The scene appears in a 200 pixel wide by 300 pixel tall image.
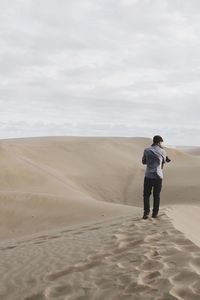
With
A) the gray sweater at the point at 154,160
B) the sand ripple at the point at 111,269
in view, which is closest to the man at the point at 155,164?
the gray sweater at the point at 154,160

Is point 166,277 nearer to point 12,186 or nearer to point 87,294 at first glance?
point 87,294

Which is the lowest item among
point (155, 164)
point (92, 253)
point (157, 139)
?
point (92, 253)

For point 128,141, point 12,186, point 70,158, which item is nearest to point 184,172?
point 70,158

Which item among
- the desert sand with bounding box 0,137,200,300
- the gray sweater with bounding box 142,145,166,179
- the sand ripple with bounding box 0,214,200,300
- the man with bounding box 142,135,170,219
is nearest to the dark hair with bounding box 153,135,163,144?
the man with bounding box 142,135,170,219

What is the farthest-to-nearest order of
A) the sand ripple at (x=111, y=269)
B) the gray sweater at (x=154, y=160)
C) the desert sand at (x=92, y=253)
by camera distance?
the gray sweater at (x=154, y=160) < the desert sand at (x=92, y=253) < the sand ripple at (x=111, y=269)

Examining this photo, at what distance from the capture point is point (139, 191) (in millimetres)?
26922

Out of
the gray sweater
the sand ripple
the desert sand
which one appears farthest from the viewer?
the gray sweater

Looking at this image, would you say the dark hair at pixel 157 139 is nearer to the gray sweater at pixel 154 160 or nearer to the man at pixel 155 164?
the man at pixel 155 164

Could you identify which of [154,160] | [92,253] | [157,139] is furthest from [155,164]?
[92,253]

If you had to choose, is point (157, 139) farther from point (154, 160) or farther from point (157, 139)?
point (154, 160)

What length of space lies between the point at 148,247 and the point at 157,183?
315 cm

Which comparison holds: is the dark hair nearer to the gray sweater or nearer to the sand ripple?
the gray sweater

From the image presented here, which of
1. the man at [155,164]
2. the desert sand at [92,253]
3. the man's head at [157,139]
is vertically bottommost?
the desert sand at [92,253]

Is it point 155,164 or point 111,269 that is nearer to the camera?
point 111,269
